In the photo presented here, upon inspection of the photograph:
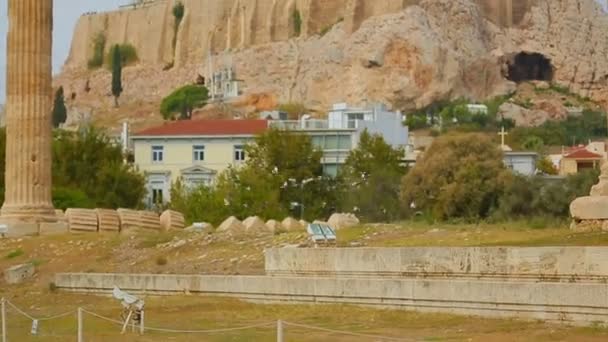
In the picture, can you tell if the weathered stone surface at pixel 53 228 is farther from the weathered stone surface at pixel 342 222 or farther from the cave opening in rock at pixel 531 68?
the cave opening in rock at pixel 531 68

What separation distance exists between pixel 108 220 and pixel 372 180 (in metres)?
34.9

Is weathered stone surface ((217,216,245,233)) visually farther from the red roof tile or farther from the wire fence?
the red roof tile

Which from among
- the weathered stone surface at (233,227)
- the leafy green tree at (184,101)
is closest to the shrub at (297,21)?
the leafy green tree at (184,101)

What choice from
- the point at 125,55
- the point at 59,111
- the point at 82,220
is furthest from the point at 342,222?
the point at 125,55

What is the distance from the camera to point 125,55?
17400cm

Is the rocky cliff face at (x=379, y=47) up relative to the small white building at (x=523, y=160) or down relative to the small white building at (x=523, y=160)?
up

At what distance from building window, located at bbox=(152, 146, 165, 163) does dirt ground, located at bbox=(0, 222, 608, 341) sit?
2297 inches

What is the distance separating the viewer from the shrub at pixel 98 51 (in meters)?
176

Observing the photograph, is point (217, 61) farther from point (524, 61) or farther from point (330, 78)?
point (524, 61)

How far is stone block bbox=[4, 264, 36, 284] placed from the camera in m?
33.6

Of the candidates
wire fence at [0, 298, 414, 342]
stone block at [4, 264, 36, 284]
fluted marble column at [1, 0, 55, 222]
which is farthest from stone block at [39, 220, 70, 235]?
wire fence at [0, 298, 414, 342]

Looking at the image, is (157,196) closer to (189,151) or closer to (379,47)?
(189,151)

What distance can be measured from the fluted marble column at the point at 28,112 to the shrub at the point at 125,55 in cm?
13095

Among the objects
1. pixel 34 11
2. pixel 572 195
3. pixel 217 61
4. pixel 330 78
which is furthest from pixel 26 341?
pixel 217 61
